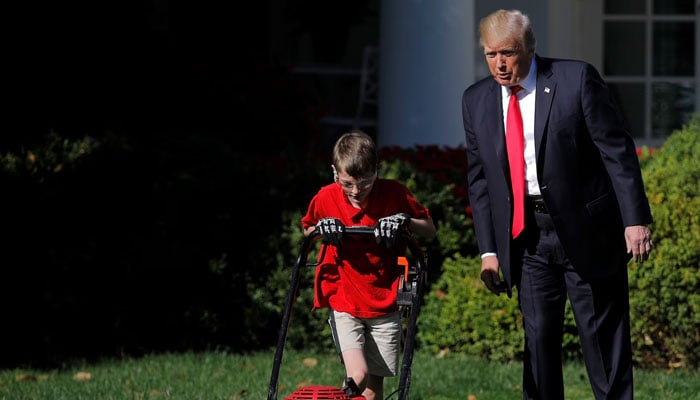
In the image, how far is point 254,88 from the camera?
10.6m

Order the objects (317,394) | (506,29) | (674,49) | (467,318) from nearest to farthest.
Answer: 1. (317,394)
2. (506,29)
3. (467,318)
4. (674,49)

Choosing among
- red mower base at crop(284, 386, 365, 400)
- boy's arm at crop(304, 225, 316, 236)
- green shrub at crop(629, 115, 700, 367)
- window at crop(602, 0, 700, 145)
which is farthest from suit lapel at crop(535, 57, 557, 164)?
window at crop(602, 0, 700, 145)

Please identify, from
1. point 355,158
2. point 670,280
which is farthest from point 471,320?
point 355,158

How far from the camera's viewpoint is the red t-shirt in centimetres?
534

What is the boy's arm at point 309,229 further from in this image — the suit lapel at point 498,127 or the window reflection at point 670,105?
the window reflection at point 670,105

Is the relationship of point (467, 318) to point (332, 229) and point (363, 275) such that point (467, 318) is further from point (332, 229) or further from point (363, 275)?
point (332, 229)

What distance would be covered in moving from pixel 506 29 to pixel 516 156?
1.60 ft

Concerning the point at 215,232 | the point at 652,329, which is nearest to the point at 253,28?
the point at 215,232

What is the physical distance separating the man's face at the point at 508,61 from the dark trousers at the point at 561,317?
0.53 metres

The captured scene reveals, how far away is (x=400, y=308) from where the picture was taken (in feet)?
17.8

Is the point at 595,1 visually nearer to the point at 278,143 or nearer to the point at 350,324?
the point at 278,143

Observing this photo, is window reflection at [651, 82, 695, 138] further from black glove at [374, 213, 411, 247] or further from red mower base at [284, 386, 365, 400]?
red mower base at [284, 386, 365, 400]

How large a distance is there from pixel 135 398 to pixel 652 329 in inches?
110

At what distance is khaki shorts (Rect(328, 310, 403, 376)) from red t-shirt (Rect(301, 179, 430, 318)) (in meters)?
0.05
